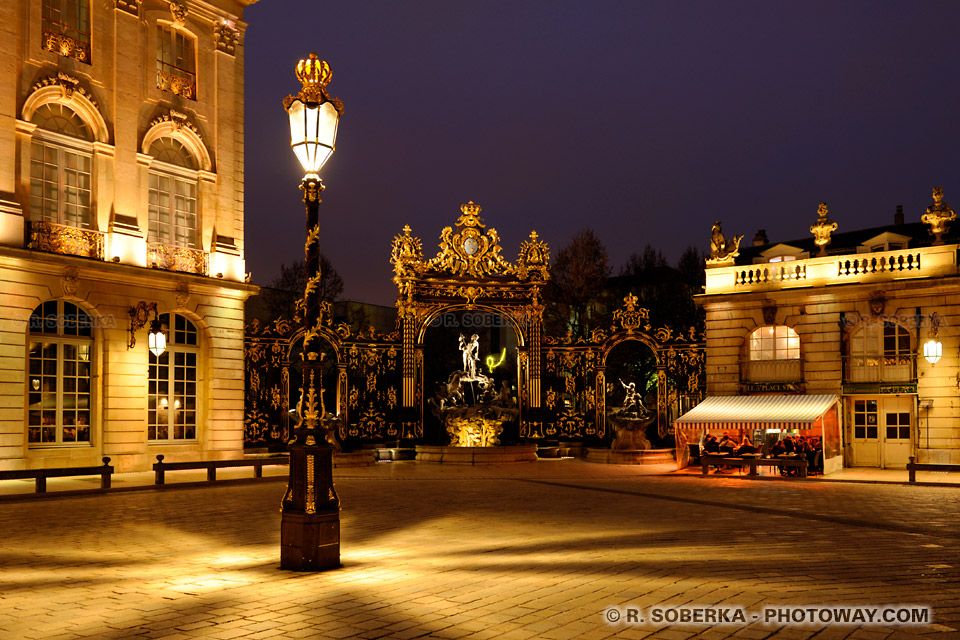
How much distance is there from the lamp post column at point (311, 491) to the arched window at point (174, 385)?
50.2 ft

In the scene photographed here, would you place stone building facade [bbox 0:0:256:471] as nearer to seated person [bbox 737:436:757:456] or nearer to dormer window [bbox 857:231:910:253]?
seated person [bbox 737:436:757:456]

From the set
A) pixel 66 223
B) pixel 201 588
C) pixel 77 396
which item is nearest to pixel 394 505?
pixel 201 588

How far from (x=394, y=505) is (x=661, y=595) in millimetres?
8541

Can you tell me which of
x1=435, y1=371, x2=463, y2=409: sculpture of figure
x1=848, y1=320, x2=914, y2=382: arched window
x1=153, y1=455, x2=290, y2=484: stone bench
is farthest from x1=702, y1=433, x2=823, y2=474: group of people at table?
x1=153, y1=455, x2=290, y2=484: stone bench

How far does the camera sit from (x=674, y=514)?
45.0 ft

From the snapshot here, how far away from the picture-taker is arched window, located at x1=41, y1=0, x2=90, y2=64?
69.8 feet

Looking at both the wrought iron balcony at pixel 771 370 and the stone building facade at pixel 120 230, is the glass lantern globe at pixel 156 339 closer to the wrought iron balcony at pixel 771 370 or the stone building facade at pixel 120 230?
the stone building facade at pixel 120 230

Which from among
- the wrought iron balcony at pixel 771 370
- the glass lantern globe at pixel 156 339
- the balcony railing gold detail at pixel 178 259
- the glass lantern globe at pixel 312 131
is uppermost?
the balcony railing gold detail at pixel 178 259

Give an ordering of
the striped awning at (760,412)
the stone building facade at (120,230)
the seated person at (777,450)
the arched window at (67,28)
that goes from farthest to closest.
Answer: the seated person at (777,450) → the striped awning at (760,412) → the arched window at (67,28) → the stone building facade at (120,230)

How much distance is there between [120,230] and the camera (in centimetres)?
2216

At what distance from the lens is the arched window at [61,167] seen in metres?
21.0

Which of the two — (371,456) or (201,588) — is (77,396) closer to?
(371,456)

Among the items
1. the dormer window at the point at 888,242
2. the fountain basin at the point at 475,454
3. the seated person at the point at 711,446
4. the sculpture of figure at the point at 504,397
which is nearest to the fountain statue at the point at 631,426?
the fountain basin at the point at 475,454

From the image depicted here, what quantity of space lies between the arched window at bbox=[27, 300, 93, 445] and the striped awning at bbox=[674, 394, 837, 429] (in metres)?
14.8
